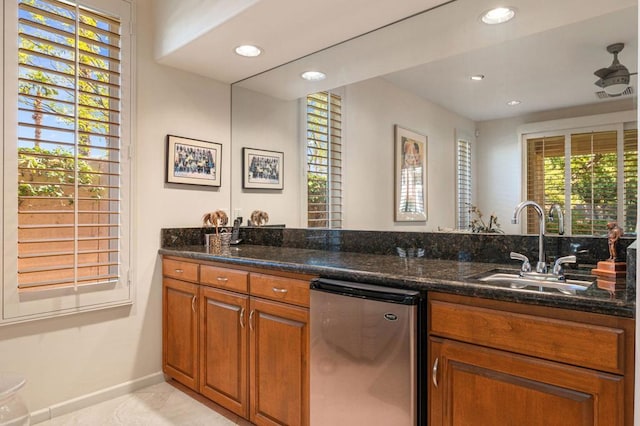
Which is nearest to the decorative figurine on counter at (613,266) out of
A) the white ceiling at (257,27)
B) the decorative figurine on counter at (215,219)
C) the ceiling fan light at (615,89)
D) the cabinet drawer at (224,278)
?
the ceiling fan light at (615,89)

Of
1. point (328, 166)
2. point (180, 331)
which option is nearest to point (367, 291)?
point (328, 166)

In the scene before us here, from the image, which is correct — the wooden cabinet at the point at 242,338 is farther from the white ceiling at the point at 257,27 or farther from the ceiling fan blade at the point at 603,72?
the ceiling fan blade at the point at 603,72

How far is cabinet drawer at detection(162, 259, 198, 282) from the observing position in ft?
8.03

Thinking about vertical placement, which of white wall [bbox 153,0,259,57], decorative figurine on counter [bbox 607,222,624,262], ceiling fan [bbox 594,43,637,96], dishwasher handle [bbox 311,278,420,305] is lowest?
dishwasher handle [bbox 311,278,420,305]

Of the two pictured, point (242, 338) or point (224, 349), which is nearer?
point (242, 338)

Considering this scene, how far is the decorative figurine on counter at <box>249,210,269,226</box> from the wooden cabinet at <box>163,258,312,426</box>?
2.28ft

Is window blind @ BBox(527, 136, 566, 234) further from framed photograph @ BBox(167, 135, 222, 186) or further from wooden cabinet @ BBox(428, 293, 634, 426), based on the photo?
framed photograph @ BBox(167, 135, 222, 186)

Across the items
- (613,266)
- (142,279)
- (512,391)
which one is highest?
(613,266)

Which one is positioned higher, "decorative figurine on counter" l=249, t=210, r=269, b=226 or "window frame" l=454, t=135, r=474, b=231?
"window frame" l=454, t=135, r=474, b=231

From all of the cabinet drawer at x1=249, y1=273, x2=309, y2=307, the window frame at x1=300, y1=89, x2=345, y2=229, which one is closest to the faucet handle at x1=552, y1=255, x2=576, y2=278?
the cabinet drawer at x1=249, y1=273, x2=309, y2=307

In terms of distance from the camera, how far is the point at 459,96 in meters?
2.11

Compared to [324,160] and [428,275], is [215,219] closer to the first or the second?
[324,160]

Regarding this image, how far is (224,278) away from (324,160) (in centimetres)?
104

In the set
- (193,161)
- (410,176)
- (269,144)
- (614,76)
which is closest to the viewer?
(614,76)
